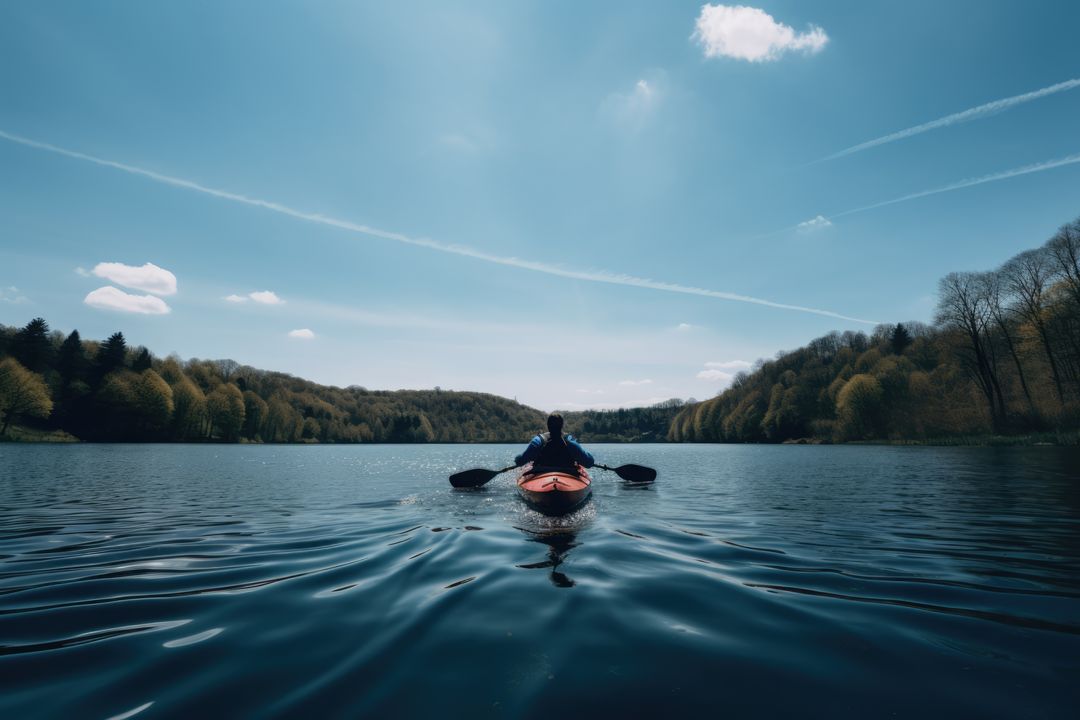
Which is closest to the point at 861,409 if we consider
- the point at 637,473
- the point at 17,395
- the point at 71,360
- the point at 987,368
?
the point at 987,368

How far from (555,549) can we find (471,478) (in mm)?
10220

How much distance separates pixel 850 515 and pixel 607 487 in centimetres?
871

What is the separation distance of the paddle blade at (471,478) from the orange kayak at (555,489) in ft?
15.2

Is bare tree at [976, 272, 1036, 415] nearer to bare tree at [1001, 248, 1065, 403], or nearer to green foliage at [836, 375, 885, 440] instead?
bare tree at [1001, 248, 1065, 403]

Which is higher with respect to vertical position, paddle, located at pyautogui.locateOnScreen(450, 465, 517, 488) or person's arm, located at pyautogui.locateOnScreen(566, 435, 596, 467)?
person's arm, located at pyautogui.locateOnScreen(566, 435, 596, 467)

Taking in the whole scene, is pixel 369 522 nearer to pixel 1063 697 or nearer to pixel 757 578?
pixel 757 578

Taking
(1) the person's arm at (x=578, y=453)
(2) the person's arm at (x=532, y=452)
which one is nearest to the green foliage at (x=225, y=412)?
(2) the person's arm at (x=532, y=452)

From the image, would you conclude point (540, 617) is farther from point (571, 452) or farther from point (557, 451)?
point (571, 452)

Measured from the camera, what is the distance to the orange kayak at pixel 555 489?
11.0m

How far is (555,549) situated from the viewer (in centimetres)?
739

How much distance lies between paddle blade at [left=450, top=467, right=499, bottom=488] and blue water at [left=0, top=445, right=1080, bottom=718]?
23.1 ft

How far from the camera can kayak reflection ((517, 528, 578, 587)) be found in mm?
5676

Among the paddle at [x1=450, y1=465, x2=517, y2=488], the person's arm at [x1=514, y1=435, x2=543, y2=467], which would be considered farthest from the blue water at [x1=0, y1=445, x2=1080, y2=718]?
the paddle at [x1=450, y1=465, x2=517, y2=488]

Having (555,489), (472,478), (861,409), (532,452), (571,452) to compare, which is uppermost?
(861,409)
